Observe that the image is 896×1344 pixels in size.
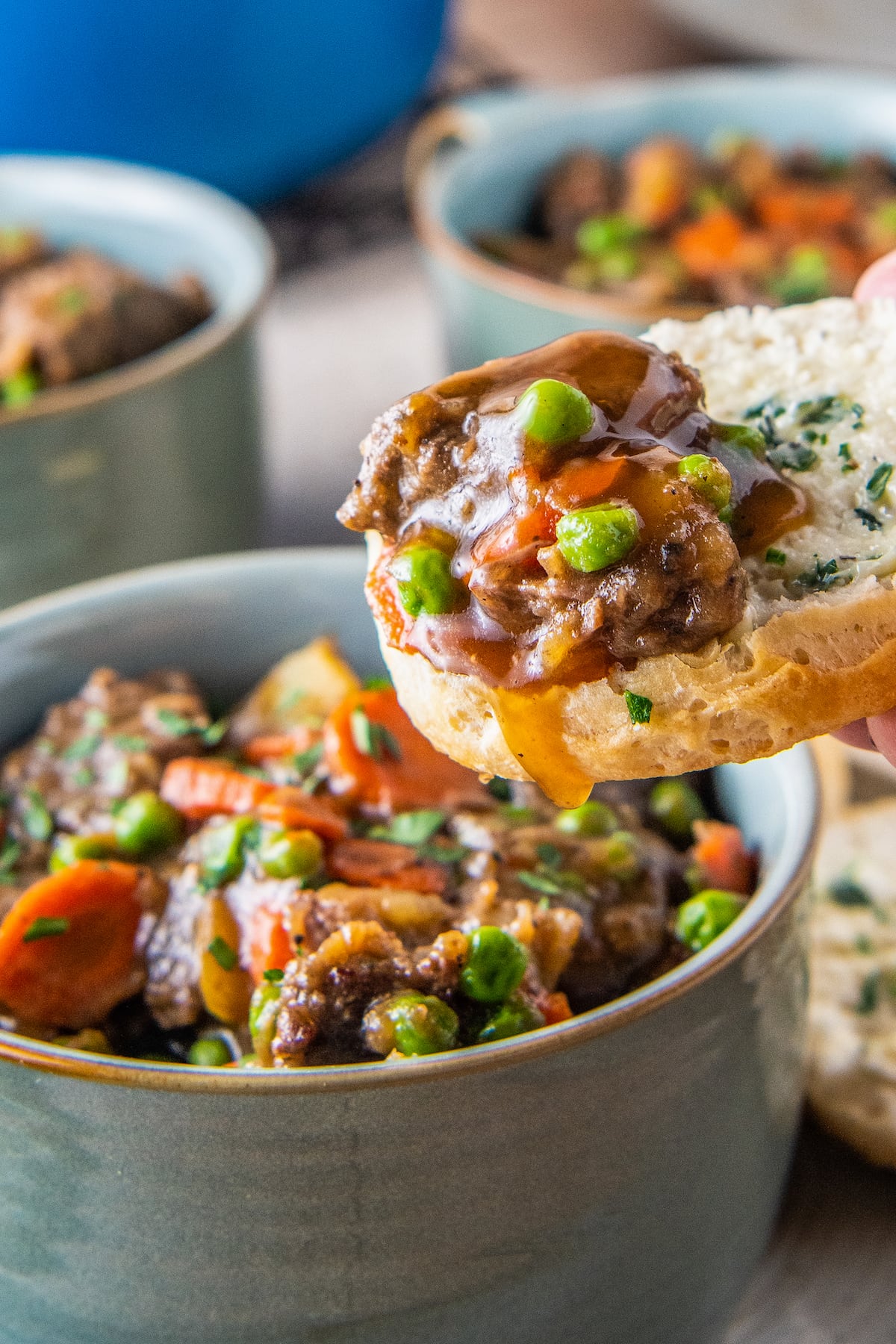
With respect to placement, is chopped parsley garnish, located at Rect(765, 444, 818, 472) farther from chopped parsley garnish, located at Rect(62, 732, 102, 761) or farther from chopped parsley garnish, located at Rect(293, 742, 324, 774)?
chopped parsley garnish, located at Rect(62, 732, 102, 761)

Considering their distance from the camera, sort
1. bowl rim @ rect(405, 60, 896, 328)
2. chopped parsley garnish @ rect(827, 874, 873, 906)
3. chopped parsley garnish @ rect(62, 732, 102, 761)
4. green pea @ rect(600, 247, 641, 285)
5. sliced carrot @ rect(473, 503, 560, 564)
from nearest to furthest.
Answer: sliced carrot @ rect(473, 503, 560, 564) < chopped parsley garnish @ rect(62, 732, 102, 761) < chopped parsley garnish @ rect(827, 874, 873, 906) < bowl rim @ rect(405, 60, 896, 328) < green pea @ rect(600, 247, 641, 285)

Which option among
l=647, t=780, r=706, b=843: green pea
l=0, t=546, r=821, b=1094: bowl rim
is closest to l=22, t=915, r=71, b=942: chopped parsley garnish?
l=0, t=546, r=821, b=1094: bowl rim

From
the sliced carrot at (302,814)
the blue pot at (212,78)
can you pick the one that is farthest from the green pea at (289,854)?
the blue pot at (212,78)

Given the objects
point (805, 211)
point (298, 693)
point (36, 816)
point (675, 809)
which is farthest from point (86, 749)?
point (805, 211)

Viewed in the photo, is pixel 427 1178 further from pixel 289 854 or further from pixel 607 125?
pixel 607 125

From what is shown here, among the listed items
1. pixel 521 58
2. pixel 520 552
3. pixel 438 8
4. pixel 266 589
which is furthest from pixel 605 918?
pixel 521 58

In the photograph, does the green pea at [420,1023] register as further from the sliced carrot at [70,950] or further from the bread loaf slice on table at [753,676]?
the sliced carrot at [70,950]

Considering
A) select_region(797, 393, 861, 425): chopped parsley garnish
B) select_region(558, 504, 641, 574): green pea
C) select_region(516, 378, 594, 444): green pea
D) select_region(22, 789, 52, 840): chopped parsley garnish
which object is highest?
select_region(516, 378, 594, 444): green pea
